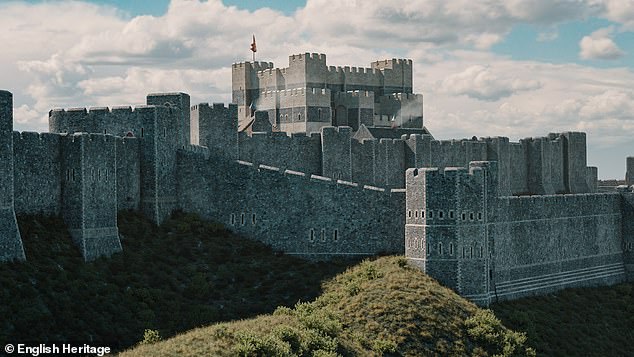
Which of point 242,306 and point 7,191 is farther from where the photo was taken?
point 242,306

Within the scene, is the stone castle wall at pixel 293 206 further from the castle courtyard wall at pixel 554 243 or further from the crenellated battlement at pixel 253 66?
the crenellated battlement at pixel 253 66

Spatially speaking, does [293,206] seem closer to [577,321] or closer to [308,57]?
[577,321]

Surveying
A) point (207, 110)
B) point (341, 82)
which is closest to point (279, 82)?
point (341, 82)

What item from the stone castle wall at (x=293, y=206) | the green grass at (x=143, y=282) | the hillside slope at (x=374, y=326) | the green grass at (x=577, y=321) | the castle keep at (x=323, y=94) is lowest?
the green grass at (x=577, y=321)

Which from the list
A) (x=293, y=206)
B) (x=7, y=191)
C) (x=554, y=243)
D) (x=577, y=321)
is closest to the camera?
(x=7, y=191)

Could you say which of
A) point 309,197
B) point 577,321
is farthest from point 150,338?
point 577,321

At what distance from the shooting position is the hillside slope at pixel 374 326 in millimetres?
44562

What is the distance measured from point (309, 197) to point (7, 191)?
17528mm

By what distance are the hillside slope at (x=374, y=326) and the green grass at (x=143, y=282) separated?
2.36m

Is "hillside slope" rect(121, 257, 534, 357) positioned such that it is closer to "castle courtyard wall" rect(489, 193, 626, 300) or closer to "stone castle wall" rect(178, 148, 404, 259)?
"stone castle wall" rect(178, 148, 404, 259)

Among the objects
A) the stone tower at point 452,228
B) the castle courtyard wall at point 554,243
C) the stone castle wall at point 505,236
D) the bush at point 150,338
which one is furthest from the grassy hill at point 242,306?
the castle courtyard wall at point 554,243

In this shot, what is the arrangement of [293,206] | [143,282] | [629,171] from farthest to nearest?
[629,171] < [293,206] < [143,282]

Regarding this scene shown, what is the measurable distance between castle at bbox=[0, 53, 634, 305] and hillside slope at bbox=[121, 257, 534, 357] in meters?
2.43

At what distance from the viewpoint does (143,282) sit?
5203 cm
